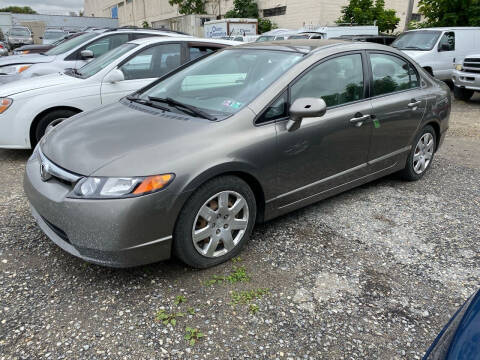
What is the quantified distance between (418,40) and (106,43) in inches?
341

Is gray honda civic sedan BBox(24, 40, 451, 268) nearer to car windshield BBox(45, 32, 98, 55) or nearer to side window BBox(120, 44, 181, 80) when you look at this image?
side window BBox(120, 44, 181, 80)

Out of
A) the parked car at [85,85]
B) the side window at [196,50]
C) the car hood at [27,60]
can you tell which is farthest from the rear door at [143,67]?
the car hood at [27,60]

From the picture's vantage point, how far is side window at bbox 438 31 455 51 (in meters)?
11.2

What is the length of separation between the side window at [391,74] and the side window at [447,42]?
8069 mm

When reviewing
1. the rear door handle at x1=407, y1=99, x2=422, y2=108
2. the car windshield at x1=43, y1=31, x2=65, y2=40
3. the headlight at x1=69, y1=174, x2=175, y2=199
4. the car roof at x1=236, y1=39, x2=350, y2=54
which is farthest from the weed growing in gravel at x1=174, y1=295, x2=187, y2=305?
the car windshield at x1=43, y1=31, x2=65, y2=40

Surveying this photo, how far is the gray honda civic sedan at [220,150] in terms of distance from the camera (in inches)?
98.2

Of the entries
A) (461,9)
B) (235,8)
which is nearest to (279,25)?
(235,8)

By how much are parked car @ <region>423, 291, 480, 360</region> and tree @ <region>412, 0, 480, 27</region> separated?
47.4ft

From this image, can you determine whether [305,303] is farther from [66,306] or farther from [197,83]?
[197,83]

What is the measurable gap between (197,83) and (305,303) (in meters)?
2.13

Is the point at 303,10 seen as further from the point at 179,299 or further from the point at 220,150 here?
the point at 179,299

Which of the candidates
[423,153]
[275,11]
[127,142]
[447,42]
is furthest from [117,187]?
[275,11]

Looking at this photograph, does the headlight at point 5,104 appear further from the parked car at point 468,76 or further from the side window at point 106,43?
the parked car at point 468,76

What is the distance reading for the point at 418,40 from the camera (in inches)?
453
